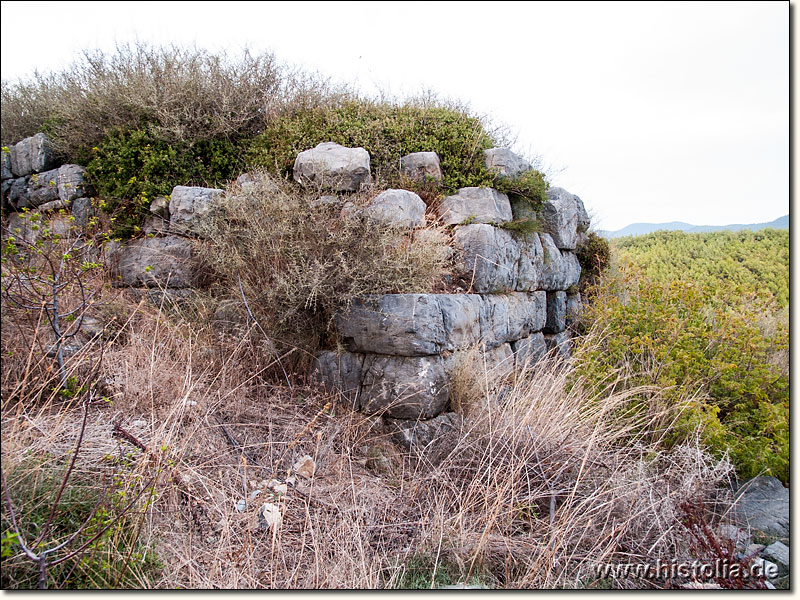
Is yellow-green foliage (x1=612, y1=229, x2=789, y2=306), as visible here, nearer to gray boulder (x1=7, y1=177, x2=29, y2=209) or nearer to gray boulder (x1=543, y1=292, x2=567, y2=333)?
gray boulder (x1=543, y1=292, x2=567, y2=333)

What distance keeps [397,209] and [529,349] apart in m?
2.01

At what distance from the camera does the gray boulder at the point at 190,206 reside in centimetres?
461

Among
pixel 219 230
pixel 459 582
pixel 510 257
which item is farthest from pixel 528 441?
pixel 219 230

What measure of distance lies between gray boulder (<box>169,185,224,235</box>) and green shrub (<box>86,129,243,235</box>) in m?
0.34

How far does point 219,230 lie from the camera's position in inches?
174

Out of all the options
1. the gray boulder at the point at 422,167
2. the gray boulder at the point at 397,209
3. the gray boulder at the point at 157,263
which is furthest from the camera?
the gray boulder at the point at 422,167

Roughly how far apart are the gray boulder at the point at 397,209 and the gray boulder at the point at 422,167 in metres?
0.46

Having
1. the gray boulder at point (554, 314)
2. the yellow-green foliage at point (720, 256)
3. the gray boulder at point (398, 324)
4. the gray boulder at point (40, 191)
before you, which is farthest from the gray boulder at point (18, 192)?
the yellow-green foliage at point (720, 256)

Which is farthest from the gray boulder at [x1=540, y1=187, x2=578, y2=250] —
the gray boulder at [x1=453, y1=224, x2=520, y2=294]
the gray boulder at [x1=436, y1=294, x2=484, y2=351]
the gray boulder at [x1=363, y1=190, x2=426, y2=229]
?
the gray boulder at [x1=436, y1=294, x2=484, y2=351]

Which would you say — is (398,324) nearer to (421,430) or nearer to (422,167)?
(421,430)

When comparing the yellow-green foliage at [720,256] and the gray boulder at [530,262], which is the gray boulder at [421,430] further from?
the yellow-green foliage at [720,256]

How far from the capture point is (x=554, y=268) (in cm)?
567

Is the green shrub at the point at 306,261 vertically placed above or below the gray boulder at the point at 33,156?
below

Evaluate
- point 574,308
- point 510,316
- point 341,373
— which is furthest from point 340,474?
point 574,308
